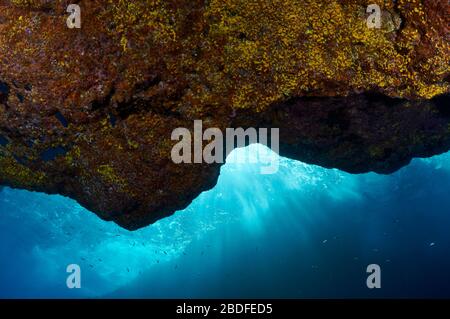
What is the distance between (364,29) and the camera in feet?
14.8

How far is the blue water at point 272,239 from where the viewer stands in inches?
1100

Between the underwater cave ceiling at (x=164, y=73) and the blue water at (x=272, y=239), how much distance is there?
19267mm

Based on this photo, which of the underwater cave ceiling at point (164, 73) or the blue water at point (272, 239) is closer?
the underwater cave ceiling at point (164, 73)

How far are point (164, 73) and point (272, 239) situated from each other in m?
38.4

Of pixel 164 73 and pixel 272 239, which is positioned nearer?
pixel 164 73

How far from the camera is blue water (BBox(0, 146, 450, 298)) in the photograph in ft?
91.7

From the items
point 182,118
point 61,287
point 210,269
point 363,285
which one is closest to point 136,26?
point 182,118

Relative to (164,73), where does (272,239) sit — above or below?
below

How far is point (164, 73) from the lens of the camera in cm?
455

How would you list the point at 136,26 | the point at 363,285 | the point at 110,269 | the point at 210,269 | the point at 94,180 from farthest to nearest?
the point at 210,269, the point at 110,269, the point at 363,285, the point at 94,180, the point at 136,26

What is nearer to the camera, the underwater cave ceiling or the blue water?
the underwater cave ceiling

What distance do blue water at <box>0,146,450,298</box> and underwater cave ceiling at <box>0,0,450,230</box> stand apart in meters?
19.3

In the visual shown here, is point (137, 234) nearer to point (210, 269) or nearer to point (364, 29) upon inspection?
point (210, 269)

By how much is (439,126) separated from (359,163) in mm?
1762
